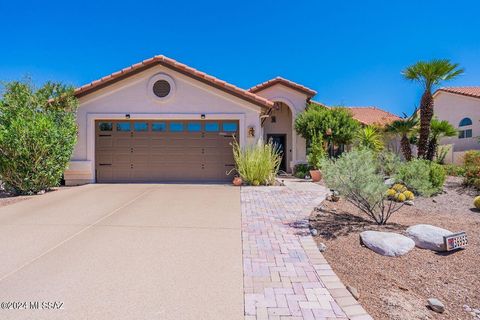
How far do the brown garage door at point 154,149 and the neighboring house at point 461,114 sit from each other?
17.5m

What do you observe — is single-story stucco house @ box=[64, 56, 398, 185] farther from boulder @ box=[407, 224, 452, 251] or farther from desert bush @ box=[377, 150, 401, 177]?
boulder @ box=[407, 224, 452, 251]

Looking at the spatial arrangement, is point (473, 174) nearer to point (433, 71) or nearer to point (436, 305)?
point (433, 71)

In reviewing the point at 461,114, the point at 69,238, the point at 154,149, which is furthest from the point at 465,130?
the point at 69,238

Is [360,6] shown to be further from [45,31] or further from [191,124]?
[45,31]

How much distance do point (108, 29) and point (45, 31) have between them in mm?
2724

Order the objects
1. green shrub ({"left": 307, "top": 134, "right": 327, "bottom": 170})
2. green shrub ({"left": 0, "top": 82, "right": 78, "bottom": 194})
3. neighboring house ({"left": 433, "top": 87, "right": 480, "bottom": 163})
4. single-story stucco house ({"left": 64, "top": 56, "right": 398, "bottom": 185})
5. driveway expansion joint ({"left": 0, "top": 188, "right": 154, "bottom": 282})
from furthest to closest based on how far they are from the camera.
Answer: neighboring house ({"left": 433, "top": 87, "right": 480, "bottom": 163}) < green shrub ({"left": 307, "top": 134, "right": 327, "bottom": 170}) < single-story stucco house ({"left": 64, "top": 56, "right": 398, "bottom": 185}) < green shrub ({"left": 0, "top": 82, "right": 78, "bottom": 194}) < driveway expansion joint ({"left": 0, "top": 188, "right": 154, "bottom": 282})

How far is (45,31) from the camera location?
1332 cm

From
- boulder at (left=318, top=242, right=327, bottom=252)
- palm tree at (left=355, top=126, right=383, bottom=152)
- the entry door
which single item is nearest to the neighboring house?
palm tree at (left=355, top=126, right=383, bottom=152)

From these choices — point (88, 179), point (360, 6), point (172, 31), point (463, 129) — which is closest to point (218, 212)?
point (88, 179)

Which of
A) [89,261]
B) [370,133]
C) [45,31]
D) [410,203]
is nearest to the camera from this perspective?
[89,261]

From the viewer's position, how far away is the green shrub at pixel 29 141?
9.11 m

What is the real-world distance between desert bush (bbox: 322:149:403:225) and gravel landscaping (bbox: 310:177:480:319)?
1.63 feet

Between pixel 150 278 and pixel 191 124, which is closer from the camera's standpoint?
pixel 150 278

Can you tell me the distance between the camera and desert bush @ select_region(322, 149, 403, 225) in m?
5.55
